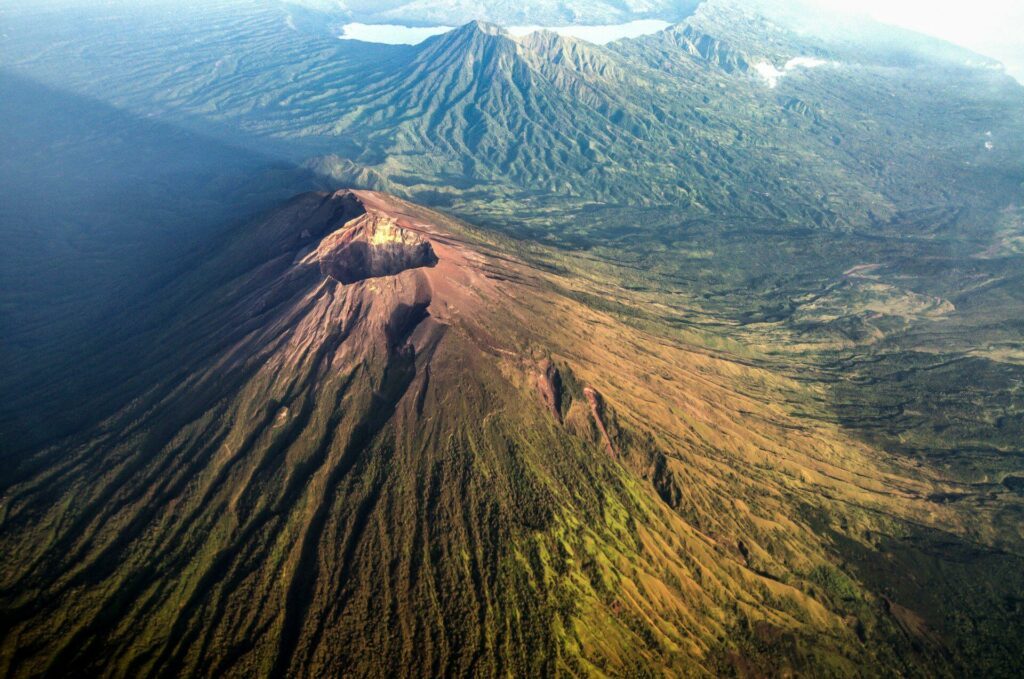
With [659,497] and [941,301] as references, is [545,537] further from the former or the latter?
[941,301]

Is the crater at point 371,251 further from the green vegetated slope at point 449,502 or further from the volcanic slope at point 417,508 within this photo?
the green vegetated slope at point 449,502

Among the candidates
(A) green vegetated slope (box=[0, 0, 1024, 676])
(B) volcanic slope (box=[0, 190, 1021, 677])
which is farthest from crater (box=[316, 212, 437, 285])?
(A) green vegetated slope (box=[0, 0, 1024, 676])

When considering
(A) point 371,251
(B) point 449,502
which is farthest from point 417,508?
(A) point 371,251

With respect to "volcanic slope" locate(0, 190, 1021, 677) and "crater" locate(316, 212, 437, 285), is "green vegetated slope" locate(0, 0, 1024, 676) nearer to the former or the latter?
"volcanic slope" locate(0, 190, 1021, 677)

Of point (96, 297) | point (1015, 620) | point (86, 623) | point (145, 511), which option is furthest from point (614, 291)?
point (96, 297)

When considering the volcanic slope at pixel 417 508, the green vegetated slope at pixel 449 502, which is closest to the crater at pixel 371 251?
the volcanic slope at pixel 417 508
